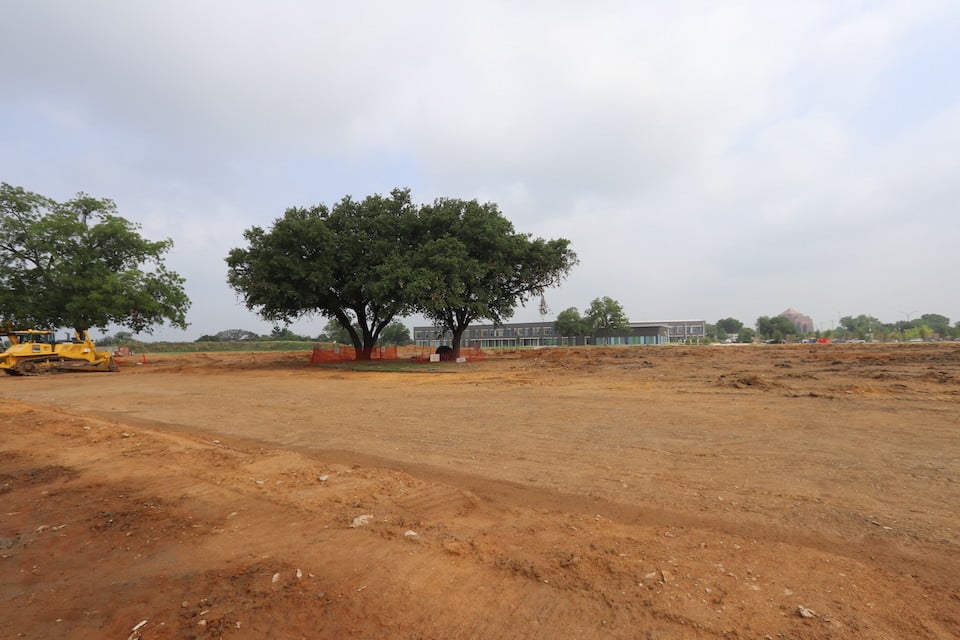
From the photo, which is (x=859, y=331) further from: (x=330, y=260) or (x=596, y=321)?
(x=330, y=260)

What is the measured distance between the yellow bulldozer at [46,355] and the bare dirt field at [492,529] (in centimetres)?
2450

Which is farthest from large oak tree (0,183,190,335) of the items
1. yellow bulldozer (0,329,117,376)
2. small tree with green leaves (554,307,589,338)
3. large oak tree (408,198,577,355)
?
small tree with green leaves (554,307,589,338)

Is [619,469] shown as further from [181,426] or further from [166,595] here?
[181,426]

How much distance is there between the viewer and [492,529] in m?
4.63

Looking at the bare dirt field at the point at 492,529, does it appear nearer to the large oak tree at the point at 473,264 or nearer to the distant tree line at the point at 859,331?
the large oak tree at the point at 473,264

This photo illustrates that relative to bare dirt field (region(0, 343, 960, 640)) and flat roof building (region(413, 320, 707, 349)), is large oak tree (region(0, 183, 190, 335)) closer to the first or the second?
bare dirt field (region(0, 343, 960, 640))

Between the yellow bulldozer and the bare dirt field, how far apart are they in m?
24.5

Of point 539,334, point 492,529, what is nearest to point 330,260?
point 492,529

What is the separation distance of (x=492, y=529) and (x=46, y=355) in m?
34.9

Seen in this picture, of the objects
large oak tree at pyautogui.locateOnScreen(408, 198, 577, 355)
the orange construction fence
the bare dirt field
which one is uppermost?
large oak tree at pyautogui.locateOnScreen(408, 198, 577, 355)

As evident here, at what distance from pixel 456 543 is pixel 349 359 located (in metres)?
35.9

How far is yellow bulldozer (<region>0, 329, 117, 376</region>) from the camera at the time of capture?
2780cm

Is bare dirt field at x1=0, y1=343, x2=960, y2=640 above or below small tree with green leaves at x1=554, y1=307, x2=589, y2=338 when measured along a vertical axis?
below

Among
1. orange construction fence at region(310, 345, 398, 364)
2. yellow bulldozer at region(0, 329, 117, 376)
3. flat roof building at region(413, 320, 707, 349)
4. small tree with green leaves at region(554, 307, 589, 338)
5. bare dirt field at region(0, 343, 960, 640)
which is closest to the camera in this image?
bare dirt field at region(0, 343, 960, 640)
